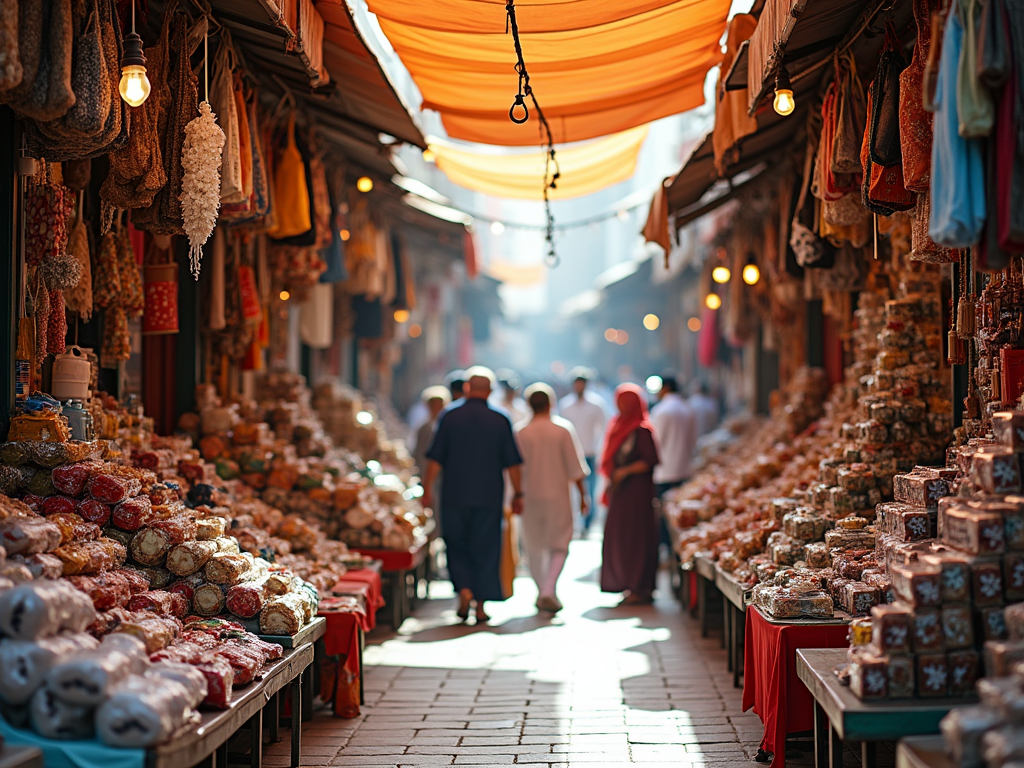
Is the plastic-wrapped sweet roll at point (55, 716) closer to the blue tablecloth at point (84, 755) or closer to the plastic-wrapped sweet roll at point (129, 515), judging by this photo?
the blue tablecloth at point (84, 755)

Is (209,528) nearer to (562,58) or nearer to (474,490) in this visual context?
(474,490)

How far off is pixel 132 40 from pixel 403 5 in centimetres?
226

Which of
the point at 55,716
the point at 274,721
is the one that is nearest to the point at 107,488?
the point at 274,721

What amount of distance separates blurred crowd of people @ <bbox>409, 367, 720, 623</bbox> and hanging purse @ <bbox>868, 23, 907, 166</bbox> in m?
4.40

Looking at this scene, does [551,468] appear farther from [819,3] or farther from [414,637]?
[819,3]

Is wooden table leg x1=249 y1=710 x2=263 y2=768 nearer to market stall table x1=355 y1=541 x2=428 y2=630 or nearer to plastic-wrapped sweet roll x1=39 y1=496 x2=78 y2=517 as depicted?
plastic-wrapped sweet roll x1=39 y1=496 x2=78 y2=517

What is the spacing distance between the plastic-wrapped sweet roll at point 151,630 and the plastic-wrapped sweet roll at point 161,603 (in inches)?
6.2

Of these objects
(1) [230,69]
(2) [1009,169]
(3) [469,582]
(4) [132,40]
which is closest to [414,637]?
(3) [469,582]

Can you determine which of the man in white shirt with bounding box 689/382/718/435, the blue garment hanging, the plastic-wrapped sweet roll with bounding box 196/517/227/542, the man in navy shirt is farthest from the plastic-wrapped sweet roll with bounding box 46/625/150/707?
the man in white shirt with bounding box 689/382/718/435

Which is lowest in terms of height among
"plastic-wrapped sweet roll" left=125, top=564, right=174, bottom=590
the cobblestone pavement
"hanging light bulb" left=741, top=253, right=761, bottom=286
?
the cobblestone pavement

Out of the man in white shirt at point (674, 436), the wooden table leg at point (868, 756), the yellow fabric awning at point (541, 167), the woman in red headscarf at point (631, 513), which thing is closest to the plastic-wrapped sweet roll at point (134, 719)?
the wooden table leg at point (868, 756)

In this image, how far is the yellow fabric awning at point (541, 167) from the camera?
10.8 m

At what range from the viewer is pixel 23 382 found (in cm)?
514

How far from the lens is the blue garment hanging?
3.64m
